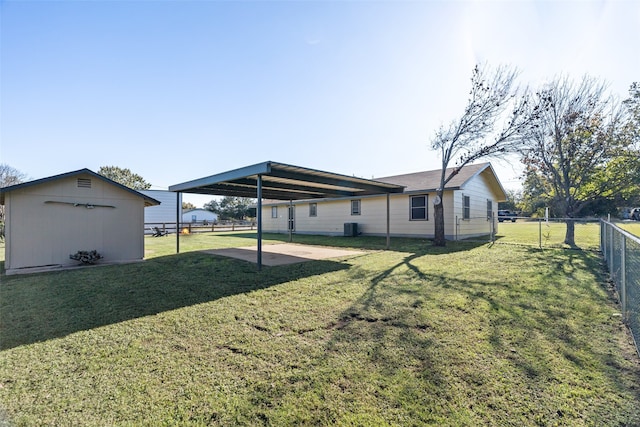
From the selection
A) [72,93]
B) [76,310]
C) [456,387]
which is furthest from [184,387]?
[72,93]

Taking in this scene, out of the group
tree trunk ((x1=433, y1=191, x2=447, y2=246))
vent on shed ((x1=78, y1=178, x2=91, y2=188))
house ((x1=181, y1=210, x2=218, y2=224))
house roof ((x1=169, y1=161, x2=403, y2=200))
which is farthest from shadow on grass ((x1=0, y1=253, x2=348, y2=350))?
house ((x1=181, y1=210, x2=218, y2=224))

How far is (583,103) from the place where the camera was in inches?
443

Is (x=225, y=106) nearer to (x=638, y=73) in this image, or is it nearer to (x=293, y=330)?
(x=293, y=330)

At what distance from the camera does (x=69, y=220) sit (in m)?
7.86

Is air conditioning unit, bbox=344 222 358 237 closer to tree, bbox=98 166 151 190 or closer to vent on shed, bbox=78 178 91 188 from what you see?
vent on shed, bbox=78 178 91 188

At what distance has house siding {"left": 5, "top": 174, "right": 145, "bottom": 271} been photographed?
7.18 meters

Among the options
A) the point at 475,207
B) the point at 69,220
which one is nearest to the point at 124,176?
the point at 69,220

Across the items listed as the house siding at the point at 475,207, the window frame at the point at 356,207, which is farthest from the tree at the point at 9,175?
the house siding at the point at 475,207

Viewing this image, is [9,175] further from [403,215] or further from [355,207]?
[403,215]

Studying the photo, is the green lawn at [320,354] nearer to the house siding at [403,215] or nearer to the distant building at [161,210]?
the house siding at [403,215]

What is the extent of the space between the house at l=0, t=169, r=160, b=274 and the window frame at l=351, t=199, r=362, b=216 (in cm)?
1079

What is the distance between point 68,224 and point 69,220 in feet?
0.37

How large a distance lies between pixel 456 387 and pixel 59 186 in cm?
1013

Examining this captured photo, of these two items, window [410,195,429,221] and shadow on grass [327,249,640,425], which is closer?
shadow on grass [327,249,640,425]
